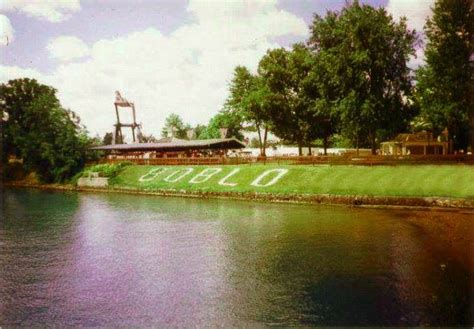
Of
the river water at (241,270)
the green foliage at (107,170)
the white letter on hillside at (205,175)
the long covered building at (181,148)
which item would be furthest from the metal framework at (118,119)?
the river water at (241,270)

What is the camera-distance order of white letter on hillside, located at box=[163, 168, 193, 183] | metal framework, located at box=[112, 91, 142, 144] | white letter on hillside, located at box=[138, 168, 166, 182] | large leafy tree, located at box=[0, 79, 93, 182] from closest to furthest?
1. white letter on hillside, located at box=[163, 168, 193, 183]
2. white letter on hillside, located at box=[138, 168, 166, 182]
3. large leafy tree, located at box=[0, 79, 93, 182]
4. metal framework, located at box=[112, 91, 142, 144]

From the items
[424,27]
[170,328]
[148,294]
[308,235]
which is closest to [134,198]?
[308,235]

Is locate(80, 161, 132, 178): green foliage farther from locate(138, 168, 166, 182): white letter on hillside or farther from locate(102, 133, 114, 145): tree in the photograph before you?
locate(102, 133, 114, 145): tree

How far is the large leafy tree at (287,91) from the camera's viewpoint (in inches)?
2281

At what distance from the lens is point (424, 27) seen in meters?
44.0

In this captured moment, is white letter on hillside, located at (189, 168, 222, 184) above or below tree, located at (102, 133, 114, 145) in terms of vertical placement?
below

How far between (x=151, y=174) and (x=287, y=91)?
24.0 m

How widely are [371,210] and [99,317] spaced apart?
23.6 meters

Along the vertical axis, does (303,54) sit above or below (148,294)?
above

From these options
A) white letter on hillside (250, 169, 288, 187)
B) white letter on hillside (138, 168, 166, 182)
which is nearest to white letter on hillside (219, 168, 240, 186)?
white letter on hillside (250, 169, 288, 187)

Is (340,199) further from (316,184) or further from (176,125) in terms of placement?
(176,125)

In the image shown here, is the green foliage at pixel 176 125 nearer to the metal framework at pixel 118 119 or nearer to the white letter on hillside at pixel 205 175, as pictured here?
the metal framework at pixel 118 119

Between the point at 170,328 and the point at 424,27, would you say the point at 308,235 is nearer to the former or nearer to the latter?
the point at 170,328

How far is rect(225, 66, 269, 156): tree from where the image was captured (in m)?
60.5
